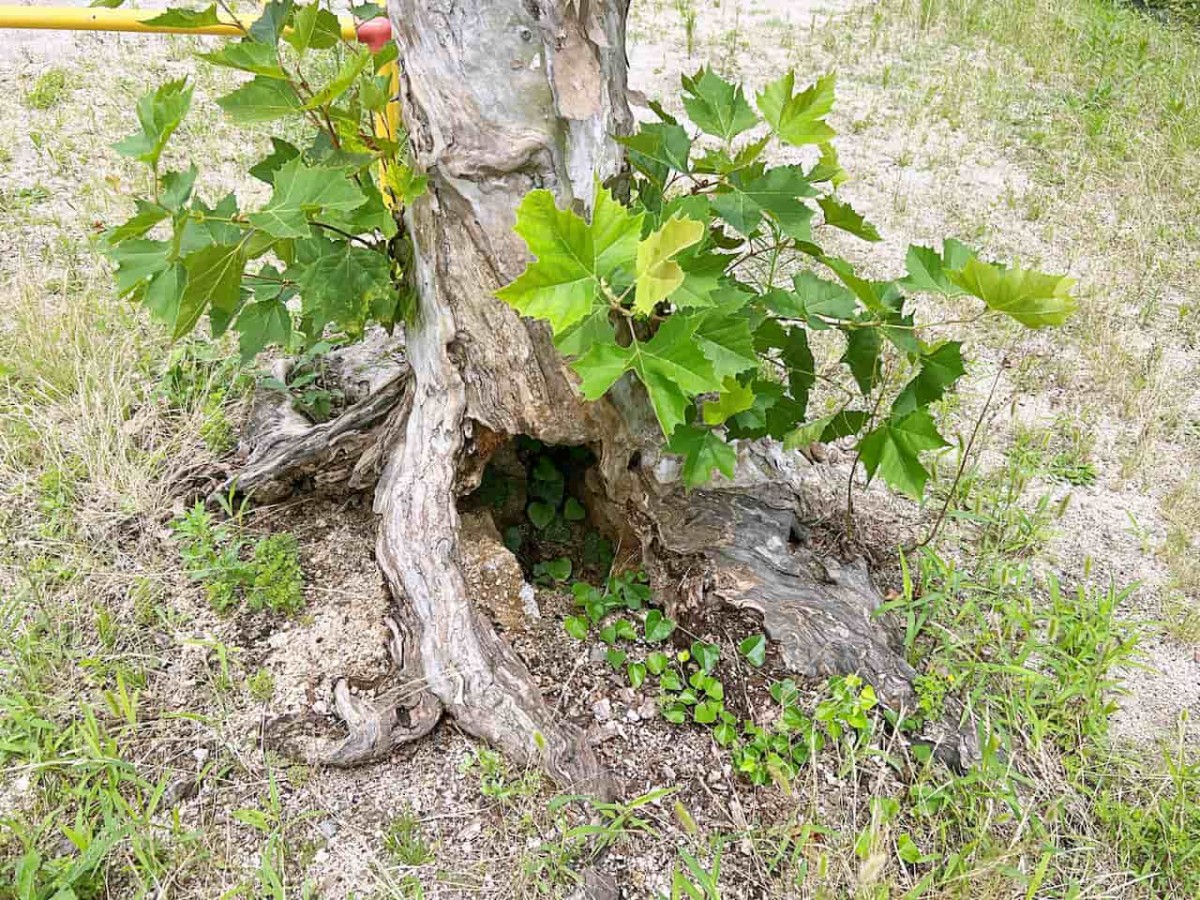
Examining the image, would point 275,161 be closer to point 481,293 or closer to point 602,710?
point 481,293

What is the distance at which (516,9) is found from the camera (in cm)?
177

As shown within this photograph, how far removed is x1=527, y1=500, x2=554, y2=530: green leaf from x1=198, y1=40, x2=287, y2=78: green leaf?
134cm

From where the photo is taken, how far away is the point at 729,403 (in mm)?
1803

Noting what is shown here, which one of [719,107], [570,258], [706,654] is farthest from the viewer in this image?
[706,654]

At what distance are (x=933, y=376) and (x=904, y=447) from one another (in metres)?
A: 0.16

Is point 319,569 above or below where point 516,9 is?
below

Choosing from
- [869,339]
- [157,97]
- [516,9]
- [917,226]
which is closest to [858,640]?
[869,339]

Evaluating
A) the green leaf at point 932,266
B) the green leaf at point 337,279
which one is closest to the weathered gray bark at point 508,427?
the green leaf at point 337,279

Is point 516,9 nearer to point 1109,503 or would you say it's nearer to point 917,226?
point 1109,503

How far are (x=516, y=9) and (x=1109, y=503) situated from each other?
2.62m

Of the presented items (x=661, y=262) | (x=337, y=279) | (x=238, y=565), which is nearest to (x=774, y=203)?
(x=661, y=262)

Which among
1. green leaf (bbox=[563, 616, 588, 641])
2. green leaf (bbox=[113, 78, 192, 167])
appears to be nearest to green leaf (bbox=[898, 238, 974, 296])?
green leaf (bbox=[563, 616, 588, 641])

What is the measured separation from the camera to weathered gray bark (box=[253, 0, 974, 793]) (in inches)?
72.5

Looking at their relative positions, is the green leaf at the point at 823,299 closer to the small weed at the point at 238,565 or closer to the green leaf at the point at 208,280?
the green leaf at the point at 208,280
